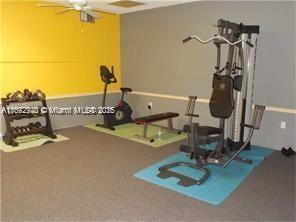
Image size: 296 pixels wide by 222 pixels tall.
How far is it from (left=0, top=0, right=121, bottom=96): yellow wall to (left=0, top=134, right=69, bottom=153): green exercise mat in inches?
36.6

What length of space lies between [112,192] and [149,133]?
96.3 inches

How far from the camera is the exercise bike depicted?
554cm

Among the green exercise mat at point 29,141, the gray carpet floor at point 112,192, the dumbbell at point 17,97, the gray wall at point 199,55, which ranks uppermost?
the gray wall at point 199,55

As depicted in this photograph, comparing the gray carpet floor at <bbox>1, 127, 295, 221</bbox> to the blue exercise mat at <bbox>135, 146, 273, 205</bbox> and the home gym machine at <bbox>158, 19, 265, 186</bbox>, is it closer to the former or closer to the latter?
the blue exercise mat at <bbox>135, 146, 273, 205</bbox>

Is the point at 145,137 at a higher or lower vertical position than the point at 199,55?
lower

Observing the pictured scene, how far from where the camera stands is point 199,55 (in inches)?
194

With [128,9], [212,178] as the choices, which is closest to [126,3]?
[128,9]

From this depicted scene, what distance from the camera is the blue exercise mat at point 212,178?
2.76 m

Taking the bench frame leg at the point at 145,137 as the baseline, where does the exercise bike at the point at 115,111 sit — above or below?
above

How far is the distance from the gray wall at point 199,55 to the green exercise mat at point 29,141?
7.16ft

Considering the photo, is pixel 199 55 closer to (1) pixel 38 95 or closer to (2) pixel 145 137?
(2) pixel 145 137


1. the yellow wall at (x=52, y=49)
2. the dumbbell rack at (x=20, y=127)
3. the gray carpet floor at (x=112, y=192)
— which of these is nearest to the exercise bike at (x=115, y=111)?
the yellow wall at (x=52, y=49)

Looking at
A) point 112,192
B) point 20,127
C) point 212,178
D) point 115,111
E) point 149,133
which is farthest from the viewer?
point 115,111

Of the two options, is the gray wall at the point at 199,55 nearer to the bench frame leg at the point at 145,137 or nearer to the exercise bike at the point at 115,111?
the exercise bike at the point at 115,111
